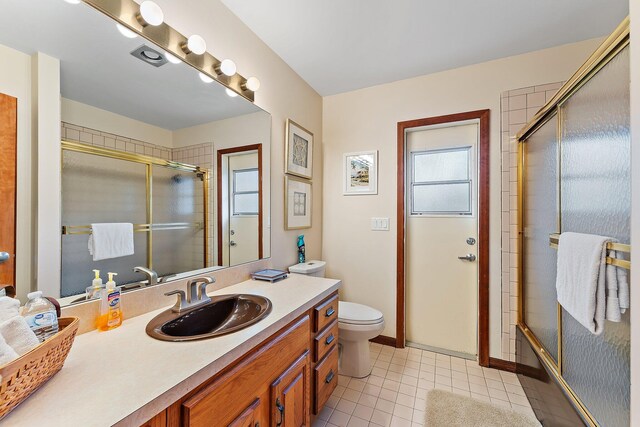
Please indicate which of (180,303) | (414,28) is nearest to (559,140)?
(414,28)

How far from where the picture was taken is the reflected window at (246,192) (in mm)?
1666

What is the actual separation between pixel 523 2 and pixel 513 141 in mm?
868

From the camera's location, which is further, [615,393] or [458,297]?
[458,297]

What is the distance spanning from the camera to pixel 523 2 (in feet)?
4.92

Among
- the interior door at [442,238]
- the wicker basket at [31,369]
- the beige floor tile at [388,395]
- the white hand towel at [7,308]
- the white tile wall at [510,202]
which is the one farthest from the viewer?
the interior door at [442,238]

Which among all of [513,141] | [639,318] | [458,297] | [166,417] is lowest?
[458,297]

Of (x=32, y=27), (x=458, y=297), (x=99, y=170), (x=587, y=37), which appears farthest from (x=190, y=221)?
(x=587, y=37)

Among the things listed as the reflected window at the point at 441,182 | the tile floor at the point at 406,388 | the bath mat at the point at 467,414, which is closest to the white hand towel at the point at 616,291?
the bath mat at the point at 467,414

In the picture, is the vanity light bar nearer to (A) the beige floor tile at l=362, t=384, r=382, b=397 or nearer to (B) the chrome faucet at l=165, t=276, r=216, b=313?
(B) the chrome faucet at l=165, t=276, r=216, b=313

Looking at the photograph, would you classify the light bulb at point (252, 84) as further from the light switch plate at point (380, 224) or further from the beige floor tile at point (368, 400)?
the beige floor tile at point (368, 400)

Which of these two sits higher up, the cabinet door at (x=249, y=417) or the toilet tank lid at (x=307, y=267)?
the toilet tank lid at (x=307, y=267)

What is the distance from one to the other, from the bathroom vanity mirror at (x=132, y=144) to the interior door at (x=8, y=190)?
0.12 feet

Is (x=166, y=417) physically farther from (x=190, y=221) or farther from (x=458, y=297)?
(x=458, y=297)

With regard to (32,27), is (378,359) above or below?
below
